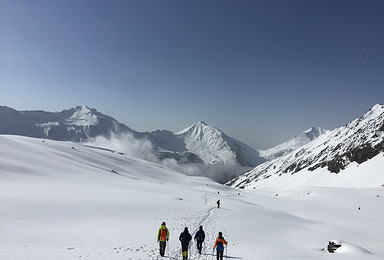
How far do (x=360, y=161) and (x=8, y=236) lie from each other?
166 m

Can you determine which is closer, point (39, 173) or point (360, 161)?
point (39, 173)

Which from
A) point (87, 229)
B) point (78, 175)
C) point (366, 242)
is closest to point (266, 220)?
point (366, 242)

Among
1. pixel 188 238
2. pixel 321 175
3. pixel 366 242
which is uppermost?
pixel 321 175

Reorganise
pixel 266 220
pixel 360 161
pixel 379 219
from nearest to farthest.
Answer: pixel 266 220 → pixel 379 219 → pixel 360 161

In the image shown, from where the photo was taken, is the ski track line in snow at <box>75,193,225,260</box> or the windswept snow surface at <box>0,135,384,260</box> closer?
the ski track line in snow at <box>75,193,225,260</box>

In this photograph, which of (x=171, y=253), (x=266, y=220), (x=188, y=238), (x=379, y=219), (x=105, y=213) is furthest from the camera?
(x=379, y=219)

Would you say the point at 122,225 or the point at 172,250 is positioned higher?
the point at 122,225

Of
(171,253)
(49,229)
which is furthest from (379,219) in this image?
(49,229)

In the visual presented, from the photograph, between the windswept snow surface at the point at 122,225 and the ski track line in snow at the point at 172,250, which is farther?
the windswept snow surface at the point at 122,225

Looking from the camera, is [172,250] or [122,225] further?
[122,225]

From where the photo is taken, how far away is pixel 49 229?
22297 mm

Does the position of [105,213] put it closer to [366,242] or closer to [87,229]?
[87,229]

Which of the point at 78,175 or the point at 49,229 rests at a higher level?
the point at 78,175

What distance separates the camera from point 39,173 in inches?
1850
